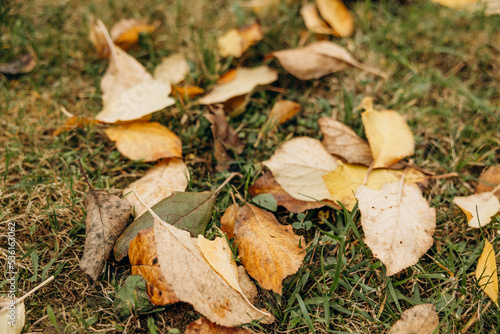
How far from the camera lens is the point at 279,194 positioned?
159 cm

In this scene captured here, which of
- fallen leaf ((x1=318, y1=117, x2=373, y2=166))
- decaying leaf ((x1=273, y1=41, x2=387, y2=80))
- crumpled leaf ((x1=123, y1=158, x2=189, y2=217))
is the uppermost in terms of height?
decaying leaf ((x1=273, y1=41, x2=387, y2=80))

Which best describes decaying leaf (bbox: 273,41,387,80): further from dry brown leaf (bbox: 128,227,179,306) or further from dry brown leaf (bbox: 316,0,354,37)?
dry brown leaf (bbox: 128,227,179,306)

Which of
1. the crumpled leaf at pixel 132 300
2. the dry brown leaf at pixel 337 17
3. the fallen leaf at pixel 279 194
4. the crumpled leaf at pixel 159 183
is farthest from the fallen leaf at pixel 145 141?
the dry brown leaf at pixel 337 17

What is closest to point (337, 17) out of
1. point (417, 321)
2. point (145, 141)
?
point (145, 141)

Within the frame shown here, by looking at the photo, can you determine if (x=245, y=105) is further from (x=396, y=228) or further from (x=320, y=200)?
(x=396, y=228)

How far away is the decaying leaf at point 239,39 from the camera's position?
2.04 meters

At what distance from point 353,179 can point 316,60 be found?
29.3 inches

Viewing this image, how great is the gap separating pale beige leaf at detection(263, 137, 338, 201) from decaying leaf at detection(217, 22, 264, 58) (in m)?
0.68

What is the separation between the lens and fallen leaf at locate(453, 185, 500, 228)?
1.52 metres

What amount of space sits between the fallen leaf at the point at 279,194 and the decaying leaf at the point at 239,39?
791 mm

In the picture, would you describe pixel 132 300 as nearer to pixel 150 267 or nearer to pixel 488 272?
pixel 150 267

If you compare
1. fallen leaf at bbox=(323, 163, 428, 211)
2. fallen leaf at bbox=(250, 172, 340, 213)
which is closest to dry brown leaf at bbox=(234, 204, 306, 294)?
fallen leaf at bbox=(250, 172, 340, 213)

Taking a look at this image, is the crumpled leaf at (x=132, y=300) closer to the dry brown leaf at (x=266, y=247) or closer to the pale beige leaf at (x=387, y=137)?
the dry brown leaf at (x=266, y=247)

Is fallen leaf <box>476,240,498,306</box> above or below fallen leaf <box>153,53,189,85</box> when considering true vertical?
below
